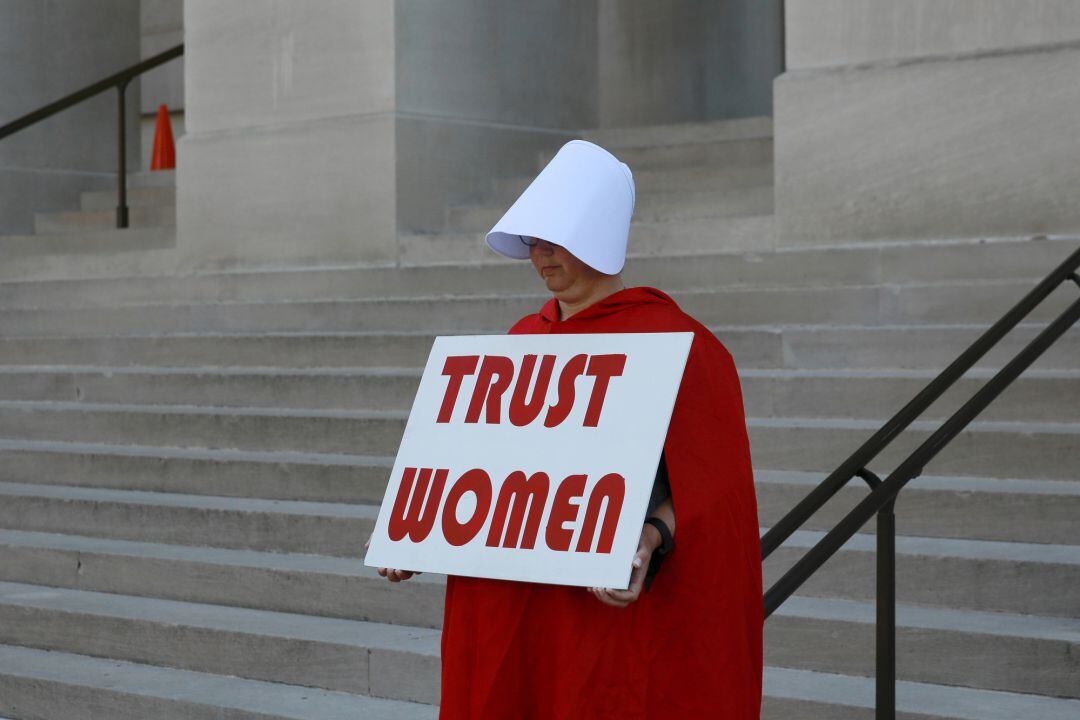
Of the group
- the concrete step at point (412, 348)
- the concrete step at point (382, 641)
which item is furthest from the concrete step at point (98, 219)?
the concrete step at point (382, 641)

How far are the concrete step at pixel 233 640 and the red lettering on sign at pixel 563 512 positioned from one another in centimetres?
233

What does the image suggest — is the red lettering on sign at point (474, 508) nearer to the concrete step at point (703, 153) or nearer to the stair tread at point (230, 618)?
the stair tread at point (230, 618)

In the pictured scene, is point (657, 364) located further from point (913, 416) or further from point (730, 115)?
point (730, 115)

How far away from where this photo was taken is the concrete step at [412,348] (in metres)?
6.69

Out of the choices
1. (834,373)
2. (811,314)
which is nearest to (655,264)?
(811,314)

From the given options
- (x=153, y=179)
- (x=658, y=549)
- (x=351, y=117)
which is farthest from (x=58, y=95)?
(x=658, y=549)

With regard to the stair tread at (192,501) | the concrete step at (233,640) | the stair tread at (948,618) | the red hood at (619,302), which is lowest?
the concrete step at (233,640)

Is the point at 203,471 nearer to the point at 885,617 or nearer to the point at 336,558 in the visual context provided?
the point at 336,558

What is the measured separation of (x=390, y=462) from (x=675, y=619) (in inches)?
157

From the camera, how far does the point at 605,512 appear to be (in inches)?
128

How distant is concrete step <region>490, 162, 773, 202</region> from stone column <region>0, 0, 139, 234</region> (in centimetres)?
480

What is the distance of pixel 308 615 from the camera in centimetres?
630

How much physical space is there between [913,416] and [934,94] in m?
3.57

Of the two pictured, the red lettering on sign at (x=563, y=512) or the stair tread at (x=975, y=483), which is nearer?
the red lettering on sign at (x=563, y=512)
